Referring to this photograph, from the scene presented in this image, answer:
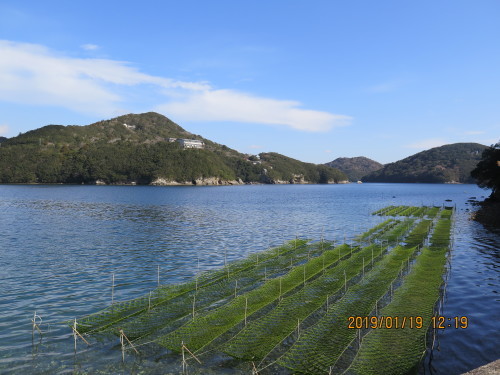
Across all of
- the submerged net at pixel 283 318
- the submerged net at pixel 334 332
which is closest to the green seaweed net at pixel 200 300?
the submerged net at pixel 283 318

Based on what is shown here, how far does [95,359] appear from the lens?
16.5 metres

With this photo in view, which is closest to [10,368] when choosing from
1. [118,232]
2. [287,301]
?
[287,301]

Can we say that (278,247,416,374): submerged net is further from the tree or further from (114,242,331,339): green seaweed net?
the tree

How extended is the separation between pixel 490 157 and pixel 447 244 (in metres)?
51.2

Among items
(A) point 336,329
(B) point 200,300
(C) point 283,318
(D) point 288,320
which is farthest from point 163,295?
(A) point 336,329

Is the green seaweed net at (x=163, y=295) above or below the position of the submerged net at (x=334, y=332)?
below

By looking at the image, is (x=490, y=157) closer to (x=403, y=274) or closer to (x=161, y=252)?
(x=403, y=274)

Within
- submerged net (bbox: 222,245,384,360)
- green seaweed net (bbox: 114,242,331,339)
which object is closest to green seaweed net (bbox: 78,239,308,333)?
green seaweed net (bbox: 114,242,331,339)
